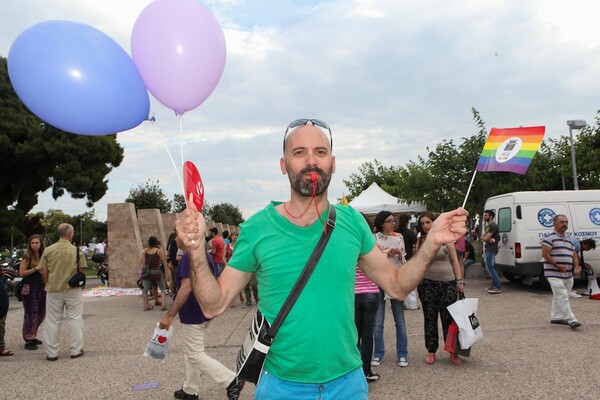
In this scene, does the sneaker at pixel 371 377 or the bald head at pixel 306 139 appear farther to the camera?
the sneaker at pixel 371 377

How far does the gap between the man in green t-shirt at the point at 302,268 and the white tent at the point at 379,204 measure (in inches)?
615

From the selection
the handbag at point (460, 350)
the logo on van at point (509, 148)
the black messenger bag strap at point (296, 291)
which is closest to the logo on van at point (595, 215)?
the handbag at point (460, 350)

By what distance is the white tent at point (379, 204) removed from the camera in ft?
60.1

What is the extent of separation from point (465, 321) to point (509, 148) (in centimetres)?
264

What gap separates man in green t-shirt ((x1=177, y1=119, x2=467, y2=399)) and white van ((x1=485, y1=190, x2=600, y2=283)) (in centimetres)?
1033

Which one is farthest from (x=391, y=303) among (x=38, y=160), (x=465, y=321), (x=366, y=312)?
(x=38, y=160)

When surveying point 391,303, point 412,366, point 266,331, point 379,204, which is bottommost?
point 412,366

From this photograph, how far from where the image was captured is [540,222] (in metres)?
11.5

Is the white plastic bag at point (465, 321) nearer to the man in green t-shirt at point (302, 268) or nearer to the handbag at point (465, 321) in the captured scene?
the handbag at point (465, 321)

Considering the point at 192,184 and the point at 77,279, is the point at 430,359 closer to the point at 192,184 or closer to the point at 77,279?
the point at 192,184

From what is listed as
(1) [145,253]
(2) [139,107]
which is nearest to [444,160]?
(1) [145,253]

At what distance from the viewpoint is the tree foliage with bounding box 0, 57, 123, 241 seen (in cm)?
2134

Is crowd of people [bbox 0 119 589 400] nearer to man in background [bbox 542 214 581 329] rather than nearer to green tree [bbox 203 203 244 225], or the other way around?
man in background [bbox 542 214 581 329]

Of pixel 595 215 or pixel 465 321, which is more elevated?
pixel 595 215
